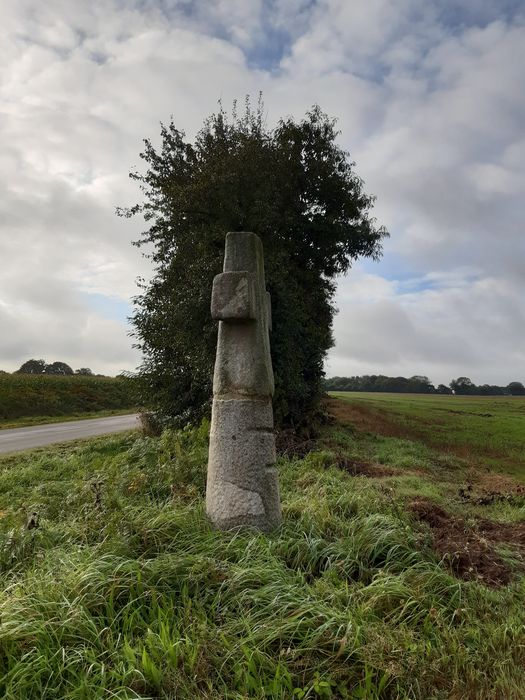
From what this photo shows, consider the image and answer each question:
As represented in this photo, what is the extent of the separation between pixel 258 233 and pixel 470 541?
39.6 feet

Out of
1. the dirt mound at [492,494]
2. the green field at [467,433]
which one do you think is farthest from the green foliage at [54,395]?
the dirt mound at [492,494]

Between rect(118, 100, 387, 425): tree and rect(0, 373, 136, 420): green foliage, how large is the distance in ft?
29.3

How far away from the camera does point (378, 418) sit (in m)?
25.6

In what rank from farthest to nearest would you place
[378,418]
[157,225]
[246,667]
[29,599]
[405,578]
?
[378,418], [157,225], [405,578], [29,599], [246,667]

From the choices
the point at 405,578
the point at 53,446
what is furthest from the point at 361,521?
the point at 53,446

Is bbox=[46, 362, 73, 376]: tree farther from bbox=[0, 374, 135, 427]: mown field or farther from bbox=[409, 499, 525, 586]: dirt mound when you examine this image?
bbox=[409, 499, 525, 586]: dirt mound

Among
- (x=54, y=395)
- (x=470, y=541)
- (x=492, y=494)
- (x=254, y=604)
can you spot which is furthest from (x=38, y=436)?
(x=254, y=604)

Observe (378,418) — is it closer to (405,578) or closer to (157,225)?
(157,225)

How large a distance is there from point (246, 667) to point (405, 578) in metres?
1.72

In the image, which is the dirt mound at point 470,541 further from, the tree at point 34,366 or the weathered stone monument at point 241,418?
the tree at point 34,366

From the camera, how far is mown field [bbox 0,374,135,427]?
28.0m

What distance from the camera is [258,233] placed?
15.6 m

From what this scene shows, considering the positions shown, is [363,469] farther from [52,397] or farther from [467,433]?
[52,397]

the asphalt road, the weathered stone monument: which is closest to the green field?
the weathered stone monument
